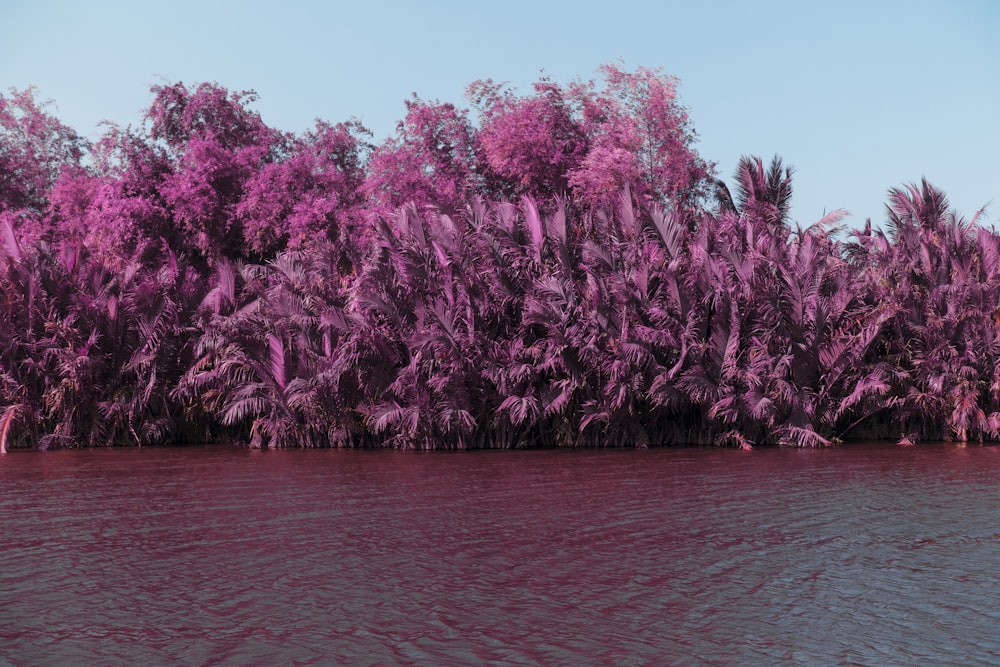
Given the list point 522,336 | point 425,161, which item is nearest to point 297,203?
point 425,161

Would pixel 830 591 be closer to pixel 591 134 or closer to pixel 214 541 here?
pixel 214 541

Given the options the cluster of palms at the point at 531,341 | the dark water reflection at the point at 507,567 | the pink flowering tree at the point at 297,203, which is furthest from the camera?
the pink flowering tree at the point at 297,203

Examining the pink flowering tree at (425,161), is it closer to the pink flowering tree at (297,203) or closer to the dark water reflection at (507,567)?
the pink flowering tree at (297,203)

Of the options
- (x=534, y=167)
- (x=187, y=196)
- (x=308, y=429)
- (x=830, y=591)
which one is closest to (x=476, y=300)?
(x=308, y=429)

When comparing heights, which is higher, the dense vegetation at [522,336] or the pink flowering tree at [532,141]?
the pink flowering tree at [532,141]

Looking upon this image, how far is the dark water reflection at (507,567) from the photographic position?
620 centimetres

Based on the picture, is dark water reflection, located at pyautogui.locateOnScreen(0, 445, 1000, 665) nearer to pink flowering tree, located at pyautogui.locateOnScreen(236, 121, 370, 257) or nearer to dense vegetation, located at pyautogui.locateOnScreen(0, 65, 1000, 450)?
dense vegetation, located at pyautogui.locateOnScreen(0, 65, 1000, 450)

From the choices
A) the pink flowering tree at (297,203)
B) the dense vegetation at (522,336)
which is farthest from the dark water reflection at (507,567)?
the pink flowering tree at (297,203)

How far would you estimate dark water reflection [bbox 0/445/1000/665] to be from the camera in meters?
6.20

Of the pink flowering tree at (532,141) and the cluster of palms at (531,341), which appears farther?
the pink flowering tree at (532,141)

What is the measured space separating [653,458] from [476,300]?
453 cm

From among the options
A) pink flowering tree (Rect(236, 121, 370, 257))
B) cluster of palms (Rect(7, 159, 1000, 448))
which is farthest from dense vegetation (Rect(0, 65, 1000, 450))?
pink flowering tree (Rect(236, 121, 370, 257))

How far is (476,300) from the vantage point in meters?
18.2

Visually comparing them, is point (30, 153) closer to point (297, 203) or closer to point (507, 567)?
point (297, 203)
